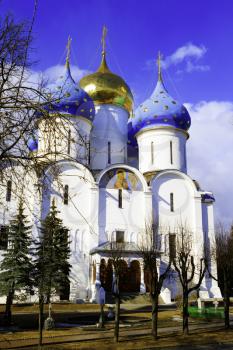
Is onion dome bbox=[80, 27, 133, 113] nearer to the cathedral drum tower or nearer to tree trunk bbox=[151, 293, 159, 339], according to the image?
the cathedral drum tower

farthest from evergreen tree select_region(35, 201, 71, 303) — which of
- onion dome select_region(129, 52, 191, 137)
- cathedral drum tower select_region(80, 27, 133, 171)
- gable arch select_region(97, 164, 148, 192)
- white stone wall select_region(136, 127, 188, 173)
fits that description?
onion dome select_region(129, 52, 191, 137)

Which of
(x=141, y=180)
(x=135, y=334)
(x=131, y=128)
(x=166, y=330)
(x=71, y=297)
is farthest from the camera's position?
(x=131, y=128)

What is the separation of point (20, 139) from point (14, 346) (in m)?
6.95

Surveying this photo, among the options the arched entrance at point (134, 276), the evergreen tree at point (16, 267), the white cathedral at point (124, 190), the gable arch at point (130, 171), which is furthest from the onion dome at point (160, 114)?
the evergreen tree at point (16, 267)

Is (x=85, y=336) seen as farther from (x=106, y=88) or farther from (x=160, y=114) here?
(x=106, y=88)

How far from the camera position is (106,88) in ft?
95.8

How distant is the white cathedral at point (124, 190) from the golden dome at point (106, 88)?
0.07m

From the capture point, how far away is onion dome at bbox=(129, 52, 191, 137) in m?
27.7

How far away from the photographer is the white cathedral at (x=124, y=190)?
2256 cm

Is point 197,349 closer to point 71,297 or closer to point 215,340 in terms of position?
point 215,340

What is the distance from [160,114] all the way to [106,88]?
15.4ft

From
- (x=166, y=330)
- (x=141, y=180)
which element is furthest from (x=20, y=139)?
(x=141, y=180)

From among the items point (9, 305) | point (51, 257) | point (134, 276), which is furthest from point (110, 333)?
point (134, 276)

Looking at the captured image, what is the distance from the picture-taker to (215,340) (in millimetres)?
10945
